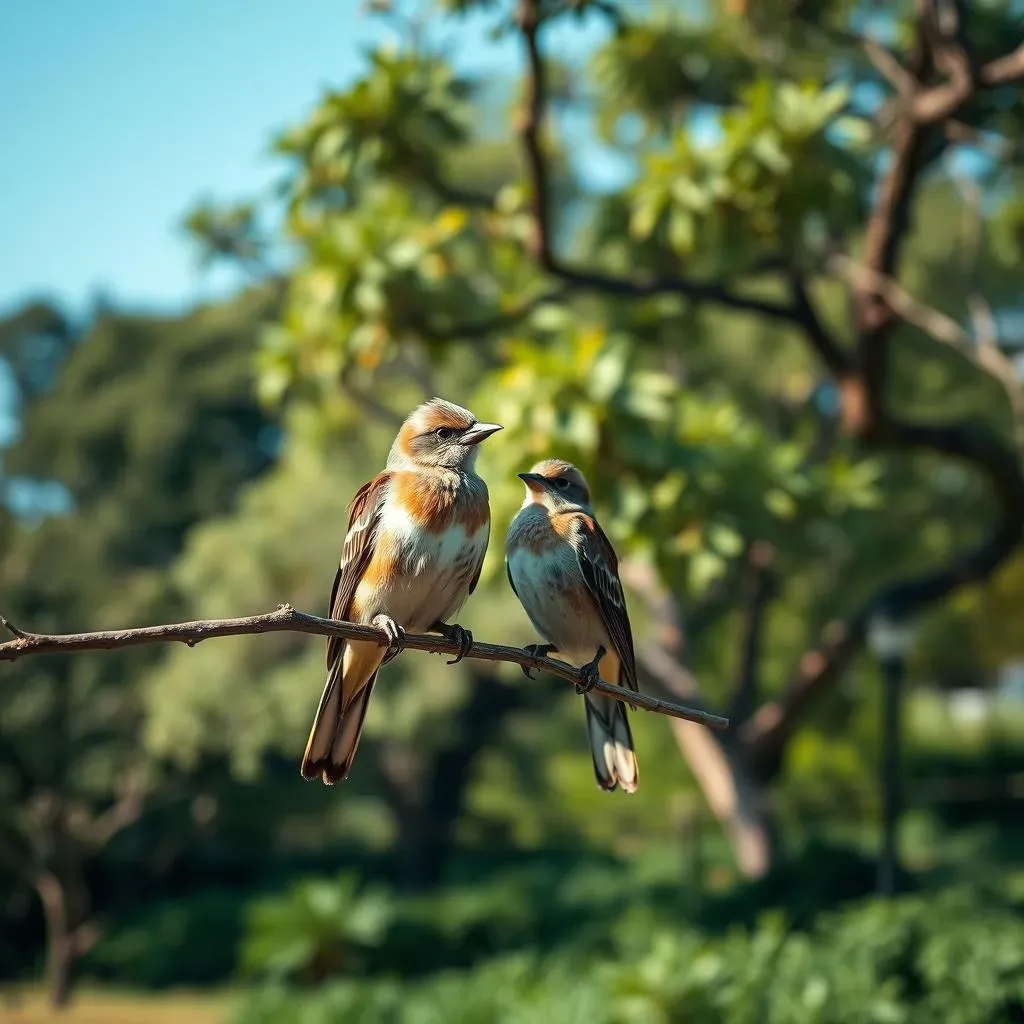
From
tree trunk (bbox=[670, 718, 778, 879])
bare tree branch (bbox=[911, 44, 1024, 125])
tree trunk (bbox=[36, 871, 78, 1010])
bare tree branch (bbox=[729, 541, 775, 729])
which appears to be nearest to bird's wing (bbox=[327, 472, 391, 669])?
bare tree branch (bbox=[911, 44, 1024, 125])

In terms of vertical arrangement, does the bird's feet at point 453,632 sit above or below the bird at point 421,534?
below

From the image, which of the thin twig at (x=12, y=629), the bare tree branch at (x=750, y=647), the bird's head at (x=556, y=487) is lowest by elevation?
the bare tree branch at (x=750, y=647)

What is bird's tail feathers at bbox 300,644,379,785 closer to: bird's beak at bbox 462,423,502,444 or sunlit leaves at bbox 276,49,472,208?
bird's beak at bbox 462,423,502,444

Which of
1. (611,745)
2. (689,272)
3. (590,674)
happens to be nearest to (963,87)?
(689,272)

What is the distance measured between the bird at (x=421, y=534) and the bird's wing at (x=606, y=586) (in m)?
0.59

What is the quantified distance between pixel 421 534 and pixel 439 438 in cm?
24

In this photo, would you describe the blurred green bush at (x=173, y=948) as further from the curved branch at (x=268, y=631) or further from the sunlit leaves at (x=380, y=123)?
the curved branch at (x=268, y=631)

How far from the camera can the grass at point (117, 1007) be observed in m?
17.7

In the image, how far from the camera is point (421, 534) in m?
3.34

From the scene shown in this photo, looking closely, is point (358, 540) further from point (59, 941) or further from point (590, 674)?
point (59, 941)

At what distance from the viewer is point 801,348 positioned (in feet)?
60.8

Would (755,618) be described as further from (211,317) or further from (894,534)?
(211,317)

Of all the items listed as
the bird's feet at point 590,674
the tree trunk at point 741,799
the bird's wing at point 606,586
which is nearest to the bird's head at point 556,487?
the bird's wing at point 606,586

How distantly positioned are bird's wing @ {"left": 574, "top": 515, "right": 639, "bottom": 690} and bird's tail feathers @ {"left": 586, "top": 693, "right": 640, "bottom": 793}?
0.38 m
